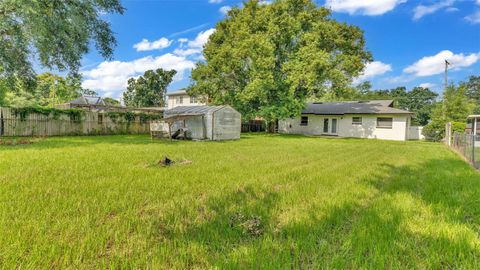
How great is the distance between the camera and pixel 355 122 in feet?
87.7

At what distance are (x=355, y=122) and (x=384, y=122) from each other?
2.64m

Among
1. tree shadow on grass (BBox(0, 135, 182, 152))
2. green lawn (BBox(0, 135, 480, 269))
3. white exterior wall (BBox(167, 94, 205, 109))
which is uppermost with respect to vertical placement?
white exterior wall (BBox(167, 94, 205, 109))

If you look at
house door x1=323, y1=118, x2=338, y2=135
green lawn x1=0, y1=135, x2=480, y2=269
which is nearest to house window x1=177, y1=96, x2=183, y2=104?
house door x1=323, y1=118, x2=338, y2=135

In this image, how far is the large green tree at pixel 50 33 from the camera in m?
11.7

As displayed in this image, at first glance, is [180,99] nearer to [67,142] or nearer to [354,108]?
[354,108]

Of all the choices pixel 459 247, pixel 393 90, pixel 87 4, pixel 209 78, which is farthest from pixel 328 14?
pixel 393 90

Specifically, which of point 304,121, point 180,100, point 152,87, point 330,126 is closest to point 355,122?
point 330,126

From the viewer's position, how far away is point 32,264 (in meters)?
2.11

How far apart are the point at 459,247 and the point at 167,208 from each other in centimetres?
340

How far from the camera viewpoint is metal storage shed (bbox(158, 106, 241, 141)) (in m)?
17.1

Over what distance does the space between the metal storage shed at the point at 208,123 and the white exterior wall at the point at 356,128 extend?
1306 cm

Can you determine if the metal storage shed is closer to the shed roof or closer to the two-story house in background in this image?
the shed roof

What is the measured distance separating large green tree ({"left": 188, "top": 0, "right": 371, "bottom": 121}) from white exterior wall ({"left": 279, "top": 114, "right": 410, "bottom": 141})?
15.3 feet

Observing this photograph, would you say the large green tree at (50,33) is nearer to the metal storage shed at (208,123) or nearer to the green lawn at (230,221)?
the metal storage shed at (208,123)
